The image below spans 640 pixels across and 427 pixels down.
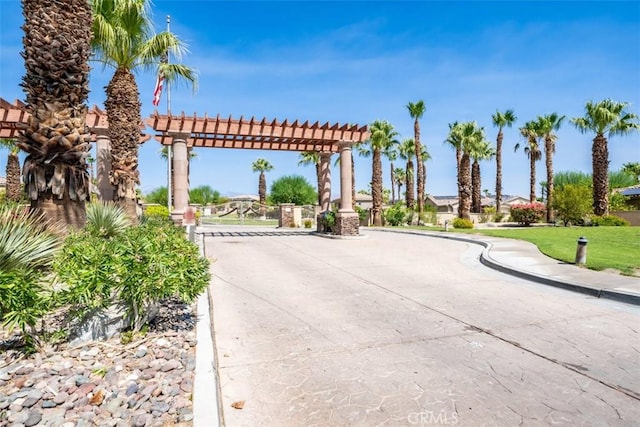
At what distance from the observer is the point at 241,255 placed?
41.1 feet

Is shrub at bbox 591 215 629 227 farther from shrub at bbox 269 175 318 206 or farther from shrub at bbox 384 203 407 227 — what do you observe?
shrub at bbox 269 175 318 206

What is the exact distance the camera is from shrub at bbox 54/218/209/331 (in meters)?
4.00

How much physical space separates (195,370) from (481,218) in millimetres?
38520

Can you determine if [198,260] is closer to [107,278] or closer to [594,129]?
[107,278]

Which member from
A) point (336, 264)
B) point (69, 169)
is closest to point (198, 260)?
point (69, 169)

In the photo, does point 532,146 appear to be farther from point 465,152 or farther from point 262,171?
point 262,171

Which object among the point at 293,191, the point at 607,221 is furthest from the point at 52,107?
the point at 293,191

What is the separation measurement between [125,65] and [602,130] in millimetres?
→ 35779

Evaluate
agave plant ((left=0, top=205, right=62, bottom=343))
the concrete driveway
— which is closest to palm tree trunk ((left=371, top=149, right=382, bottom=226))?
the concrete driveway

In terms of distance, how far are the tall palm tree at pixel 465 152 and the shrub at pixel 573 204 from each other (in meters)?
7.11

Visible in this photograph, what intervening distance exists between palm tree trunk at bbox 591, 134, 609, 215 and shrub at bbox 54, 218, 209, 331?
35.0 meters

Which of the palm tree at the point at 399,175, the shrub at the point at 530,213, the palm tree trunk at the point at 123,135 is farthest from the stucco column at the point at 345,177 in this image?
the palm tree at the point at 399,175

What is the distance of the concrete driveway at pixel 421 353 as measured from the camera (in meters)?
3.15

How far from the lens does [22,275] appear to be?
159 inches
